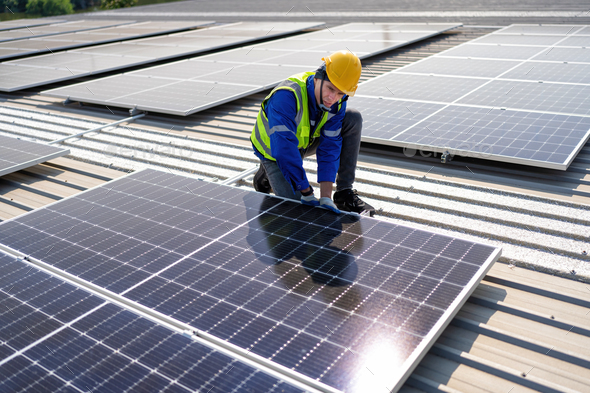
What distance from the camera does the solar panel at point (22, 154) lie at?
25.6ft

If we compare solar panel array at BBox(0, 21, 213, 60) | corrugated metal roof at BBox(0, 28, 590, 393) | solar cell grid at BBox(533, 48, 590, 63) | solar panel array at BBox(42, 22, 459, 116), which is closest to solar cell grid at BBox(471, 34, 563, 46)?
solar cell grid at BBox(533, 48, 590, 63)

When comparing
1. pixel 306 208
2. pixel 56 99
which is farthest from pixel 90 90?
pixel 306 208

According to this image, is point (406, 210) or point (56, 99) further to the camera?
point (56, 99)

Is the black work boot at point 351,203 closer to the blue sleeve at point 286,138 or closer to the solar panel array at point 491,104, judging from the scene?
the blue sleeve at point 286,138

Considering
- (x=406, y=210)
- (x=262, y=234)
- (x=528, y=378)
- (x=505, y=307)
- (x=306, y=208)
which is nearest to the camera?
(x=528, y=378)

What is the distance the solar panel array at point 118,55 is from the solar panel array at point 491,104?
6955mm

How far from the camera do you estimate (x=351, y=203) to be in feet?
20.9

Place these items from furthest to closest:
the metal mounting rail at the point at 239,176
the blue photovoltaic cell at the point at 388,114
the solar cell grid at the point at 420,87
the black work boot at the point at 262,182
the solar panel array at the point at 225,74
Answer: the solar panel array at the point at 225,74, the solar cell grid at the point at 420,87, the blue photovoltaic cell at the point at 388,114, the metal mounting rail at the point at 239,176, the black work boot at the point at 262,182

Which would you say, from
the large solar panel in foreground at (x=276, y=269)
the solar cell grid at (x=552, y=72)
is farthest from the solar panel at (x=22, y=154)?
the solar cell grid at (x=552, y=72)

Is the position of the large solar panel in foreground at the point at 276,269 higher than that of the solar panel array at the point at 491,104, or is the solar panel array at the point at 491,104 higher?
the solar panel array at the point at 491,104

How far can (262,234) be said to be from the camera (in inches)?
206

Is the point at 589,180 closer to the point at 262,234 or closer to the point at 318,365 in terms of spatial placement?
the point at 262,234

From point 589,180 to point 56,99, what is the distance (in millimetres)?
11792

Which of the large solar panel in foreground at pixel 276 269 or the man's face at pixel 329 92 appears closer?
the large solar panel in foreground at pixel 276 269
